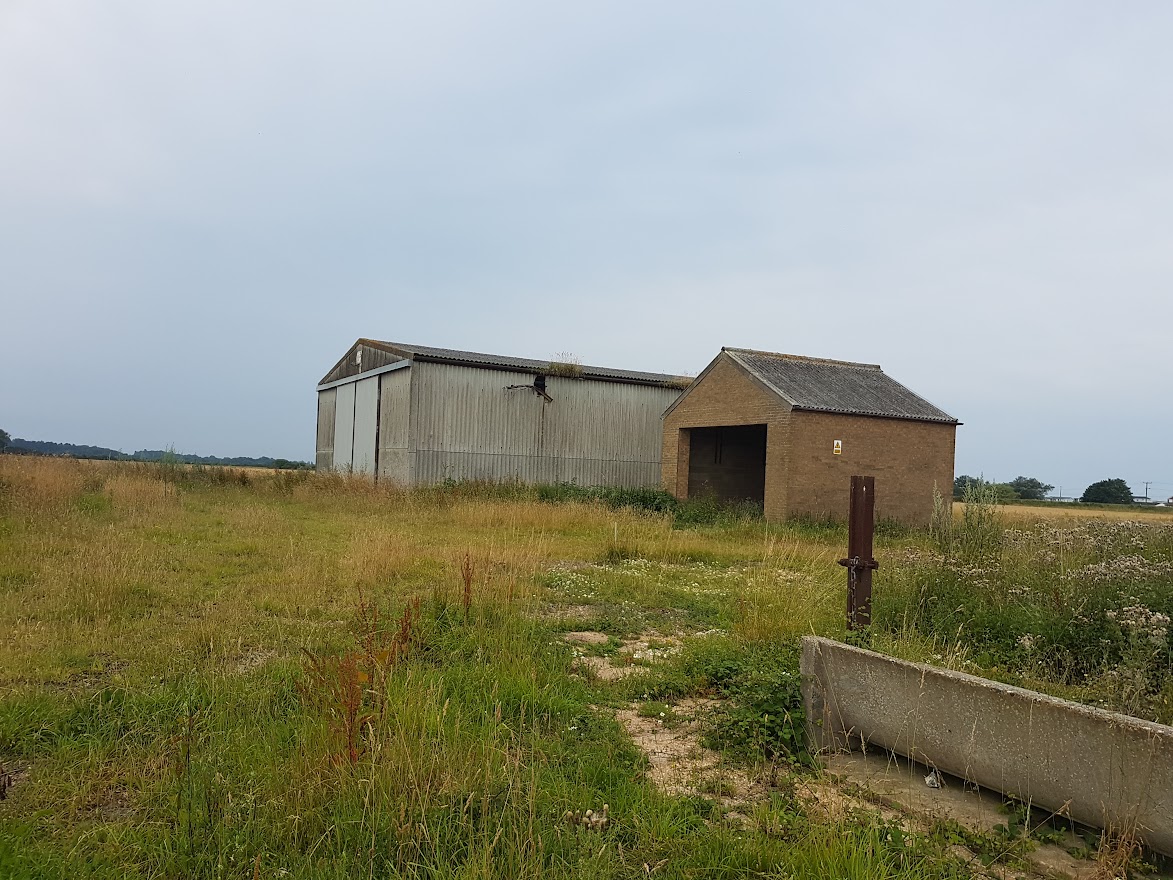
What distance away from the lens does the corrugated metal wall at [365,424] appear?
25.1 m

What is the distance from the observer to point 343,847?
3.04m

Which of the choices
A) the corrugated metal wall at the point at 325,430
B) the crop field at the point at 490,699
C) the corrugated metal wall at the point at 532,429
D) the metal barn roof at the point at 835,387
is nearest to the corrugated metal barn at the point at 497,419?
the corrugated metal wall at the point at 532,429

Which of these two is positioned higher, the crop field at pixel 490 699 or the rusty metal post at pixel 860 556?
the rusty metal post at pixel 860 556

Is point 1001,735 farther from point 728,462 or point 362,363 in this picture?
point 362,363

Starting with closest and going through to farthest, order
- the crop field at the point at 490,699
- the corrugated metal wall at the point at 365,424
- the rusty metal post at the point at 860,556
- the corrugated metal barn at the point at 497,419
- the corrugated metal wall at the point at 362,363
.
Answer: the crop field at the point at 490,699 → the rusty metal post at the point at 860,556 → the corrugated metal barn at the point at 497,419 → the corrugated metal wall at the point at 362,363 → the corrugated metal wall at the point at 365,424

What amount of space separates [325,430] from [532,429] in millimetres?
10871

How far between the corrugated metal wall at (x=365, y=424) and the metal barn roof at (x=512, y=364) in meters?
1.51

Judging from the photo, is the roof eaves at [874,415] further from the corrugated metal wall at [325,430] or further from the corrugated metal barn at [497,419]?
the corrugated metal wall at [325,430]

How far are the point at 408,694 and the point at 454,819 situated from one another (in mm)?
935

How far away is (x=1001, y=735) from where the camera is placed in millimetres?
3537

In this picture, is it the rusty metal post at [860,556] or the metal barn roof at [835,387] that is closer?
the rusty metal post at [860,556]

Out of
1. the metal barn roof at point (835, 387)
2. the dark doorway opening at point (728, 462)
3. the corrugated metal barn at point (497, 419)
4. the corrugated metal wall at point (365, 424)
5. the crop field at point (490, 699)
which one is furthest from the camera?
the corrugated metal wall at point (365, 424)

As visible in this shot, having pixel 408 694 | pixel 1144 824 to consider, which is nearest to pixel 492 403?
pixel 408 694

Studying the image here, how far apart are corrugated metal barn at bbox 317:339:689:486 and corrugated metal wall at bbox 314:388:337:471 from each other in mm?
2306
